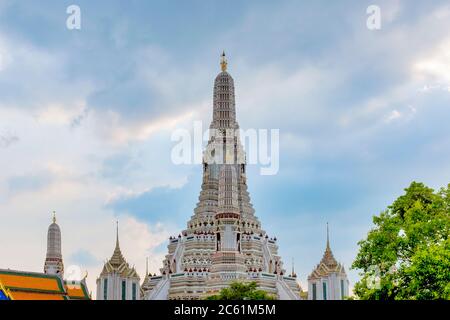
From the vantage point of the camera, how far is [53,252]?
95.5m

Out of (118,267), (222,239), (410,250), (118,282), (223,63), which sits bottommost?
(410,250)

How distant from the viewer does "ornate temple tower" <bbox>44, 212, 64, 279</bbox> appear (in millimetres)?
94625

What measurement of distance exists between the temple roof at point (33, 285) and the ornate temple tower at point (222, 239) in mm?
19795

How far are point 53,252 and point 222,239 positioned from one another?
2577cm

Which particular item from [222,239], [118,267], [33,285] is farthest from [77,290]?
[118,267]

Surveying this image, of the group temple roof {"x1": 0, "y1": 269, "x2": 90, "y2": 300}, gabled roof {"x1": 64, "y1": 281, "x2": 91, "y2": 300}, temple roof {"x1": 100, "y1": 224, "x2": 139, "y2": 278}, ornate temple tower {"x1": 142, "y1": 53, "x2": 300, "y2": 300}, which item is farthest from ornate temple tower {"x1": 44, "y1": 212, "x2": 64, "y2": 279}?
temple roof {"x1": 0, "y1": 269, "x2": 90, "y2": 300}

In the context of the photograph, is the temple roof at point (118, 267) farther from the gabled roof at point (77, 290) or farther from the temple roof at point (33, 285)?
the temple roof at point (33, 285)

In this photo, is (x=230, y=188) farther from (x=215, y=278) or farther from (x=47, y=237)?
(x=47, y=237)

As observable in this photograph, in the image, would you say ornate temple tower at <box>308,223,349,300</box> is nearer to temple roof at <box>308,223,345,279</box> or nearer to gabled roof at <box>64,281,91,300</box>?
temple roof at <box>308,223,345,279</box>

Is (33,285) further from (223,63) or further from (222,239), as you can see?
(223,63)

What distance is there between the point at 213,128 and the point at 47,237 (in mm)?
26085

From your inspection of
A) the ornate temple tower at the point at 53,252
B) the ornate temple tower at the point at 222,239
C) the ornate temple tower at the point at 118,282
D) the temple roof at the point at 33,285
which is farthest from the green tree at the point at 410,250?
the ornate temple tower at the point at 53,252

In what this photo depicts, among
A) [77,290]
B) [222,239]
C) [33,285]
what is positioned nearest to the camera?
[33,285]
